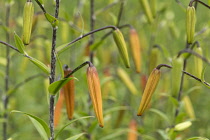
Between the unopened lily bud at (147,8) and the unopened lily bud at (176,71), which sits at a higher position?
the unopened lily bud at (147,8)

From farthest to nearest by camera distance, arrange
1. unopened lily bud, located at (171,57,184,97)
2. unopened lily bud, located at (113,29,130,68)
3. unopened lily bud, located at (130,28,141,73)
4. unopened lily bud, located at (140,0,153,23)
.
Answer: unopened lily bud, located at (140,0,153,23) < unopened lily bud, located at (130,28,141,73) < unopened lily bud, located at (113,29,130,68) < unopened lily bud, located at (171,57,184,97)

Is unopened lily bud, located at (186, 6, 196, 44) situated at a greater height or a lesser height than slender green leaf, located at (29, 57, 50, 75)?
greater

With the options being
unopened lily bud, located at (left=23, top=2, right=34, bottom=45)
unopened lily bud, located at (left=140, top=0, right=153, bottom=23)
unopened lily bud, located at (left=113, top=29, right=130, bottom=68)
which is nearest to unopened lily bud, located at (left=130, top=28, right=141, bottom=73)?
unopened lily bud, located at (left=140, top=0, right=153, bottom=23)

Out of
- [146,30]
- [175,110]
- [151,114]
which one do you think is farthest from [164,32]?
[175,110]

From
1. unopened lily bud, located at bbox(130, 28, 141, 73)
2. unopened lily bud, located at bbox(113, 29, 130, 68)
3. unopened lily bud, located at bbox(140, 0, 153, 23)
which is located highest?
unopened lily bud, located at bbox(140, 0, 153, 23)

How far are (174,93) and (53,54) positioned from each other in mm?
551

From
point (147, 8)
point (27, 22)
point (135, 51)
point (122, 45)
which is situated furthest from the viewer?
point (147, 8)

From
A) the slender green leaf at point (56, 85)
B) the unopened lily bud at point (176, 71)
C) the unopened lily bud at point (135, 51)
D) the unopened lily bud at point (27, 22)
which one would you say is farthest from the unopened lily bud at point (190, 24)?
the unopened lily bud at point (27, 22)

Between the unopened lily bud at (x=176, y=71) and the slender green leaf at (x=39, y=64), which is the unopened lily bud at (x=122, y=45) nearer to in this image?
the unopened lily bud at (x=176, y=71)

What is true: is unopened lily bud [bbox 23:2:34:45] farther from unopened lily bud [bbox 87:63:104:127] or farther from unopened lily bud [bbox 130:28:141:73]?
unopened lily bud [bbox 130:28:141:73]

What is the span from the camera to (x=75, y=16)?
3.28 m

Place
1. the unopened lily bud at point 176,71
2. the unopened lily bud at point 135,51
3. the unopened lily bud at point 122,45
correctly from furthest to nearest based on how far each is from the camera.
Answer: the unopened lily bud at point 135,51, the unopened lily bud at point 122,45, the unopened lily bud at point 176,71

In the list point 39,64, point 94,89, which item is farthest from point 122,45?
point 39,64

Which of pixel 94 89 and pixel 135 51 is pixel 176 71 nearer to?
pixel 94 89
